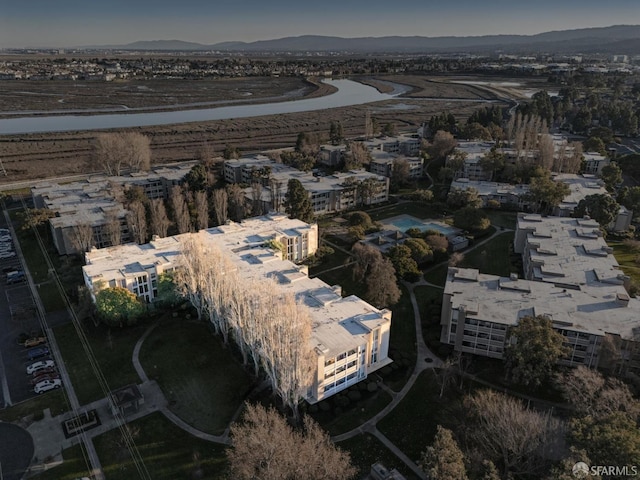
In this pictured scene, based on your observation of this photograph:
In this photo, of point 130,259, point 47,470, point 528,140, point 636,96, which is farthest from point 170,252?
point 636,96

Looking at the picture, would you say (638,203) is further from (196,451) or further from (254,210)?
(196,451)

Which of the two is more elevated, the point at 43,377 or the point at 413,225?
the point at 413,225

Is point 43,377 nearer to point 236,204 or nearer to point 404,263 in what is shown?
point 236,204

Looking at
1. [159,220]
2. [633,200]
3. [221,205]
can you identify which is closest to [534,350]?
[221,205]

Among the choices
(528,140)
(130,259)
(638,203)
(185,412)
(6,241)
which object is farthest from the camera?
(528,140)

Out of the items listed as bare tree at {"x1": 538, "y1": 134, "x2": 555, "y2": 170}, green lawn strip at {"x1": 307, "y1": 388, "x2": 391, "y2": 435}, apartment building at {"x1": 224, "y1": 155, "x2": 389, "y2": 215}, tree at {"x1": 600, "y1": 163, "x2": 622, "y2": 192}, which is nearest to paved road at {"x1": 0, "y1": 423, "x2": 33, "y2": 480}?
green lawn strip at {"x1": 307, "y1": 388, "x2": 391, "y2": 435}

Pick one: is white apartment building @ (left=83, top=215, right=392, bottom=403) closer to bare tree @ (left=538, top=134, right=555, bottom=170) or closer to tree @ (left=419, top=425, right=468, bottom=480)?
tree @ (left=419, top=425, right=468, bottom=480)
